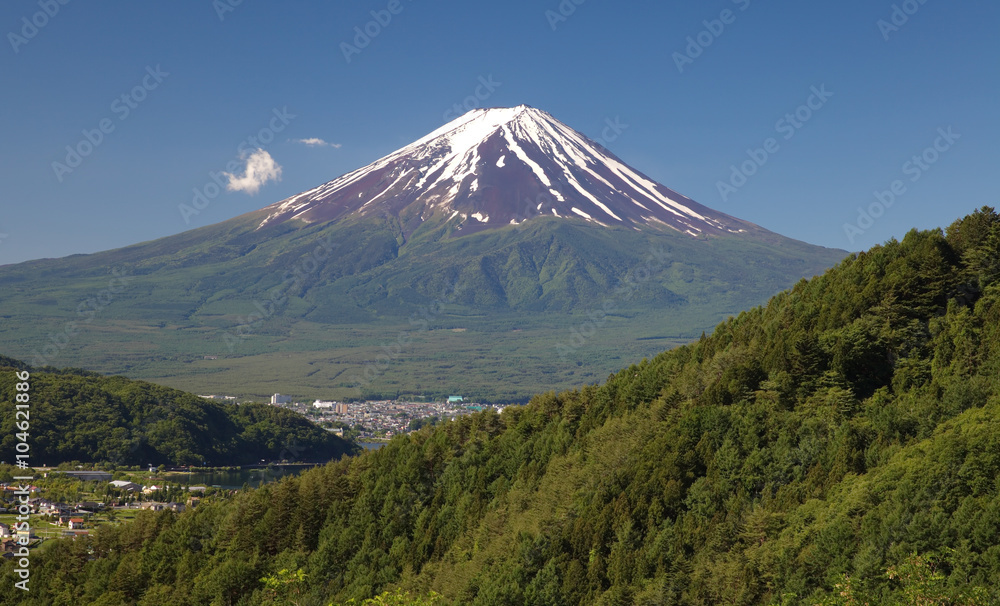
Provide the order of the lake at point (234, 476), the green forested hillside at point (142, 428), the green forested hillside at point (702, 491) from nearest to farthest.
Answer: the green forested hillside at point (702, 491) → the lake at point (234, 476) → the green forested hillside at point (142, 428)

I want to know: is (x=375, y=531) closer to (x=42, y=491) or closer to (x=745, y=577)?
Result: (x=745, y=577)

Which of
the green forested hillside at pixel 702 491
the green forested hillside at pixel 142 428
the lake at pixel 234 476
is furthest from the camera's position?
the green forested hillside at pixel 142 428

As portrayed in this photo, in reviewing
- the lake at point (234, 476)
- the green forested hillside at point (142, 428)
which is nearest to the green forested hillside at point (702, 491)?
the lake at point (234, 476)

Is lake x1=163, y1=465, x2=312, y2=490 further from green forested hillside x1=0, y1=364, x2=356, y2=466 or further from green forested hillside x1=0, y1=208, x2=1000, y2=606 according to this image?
green forested hillside x1=0, y1=208, x2=1000, y2=606

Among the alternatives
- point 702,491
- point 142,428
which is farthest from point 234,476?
point 702,491

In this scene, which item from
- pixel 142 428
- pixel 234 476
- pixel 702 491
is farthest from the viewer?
pixel 142 428

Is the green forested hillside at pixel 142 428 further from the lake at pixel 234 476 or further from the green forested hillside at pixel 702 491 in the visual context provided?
the green forested hillside at pixel 702 491

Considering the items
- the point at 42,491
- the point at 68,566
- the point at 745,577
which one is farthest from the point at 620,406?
the point at 42,491

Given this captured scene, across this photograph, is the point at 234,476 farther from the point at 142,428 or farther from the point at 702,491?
the point at 702,491
